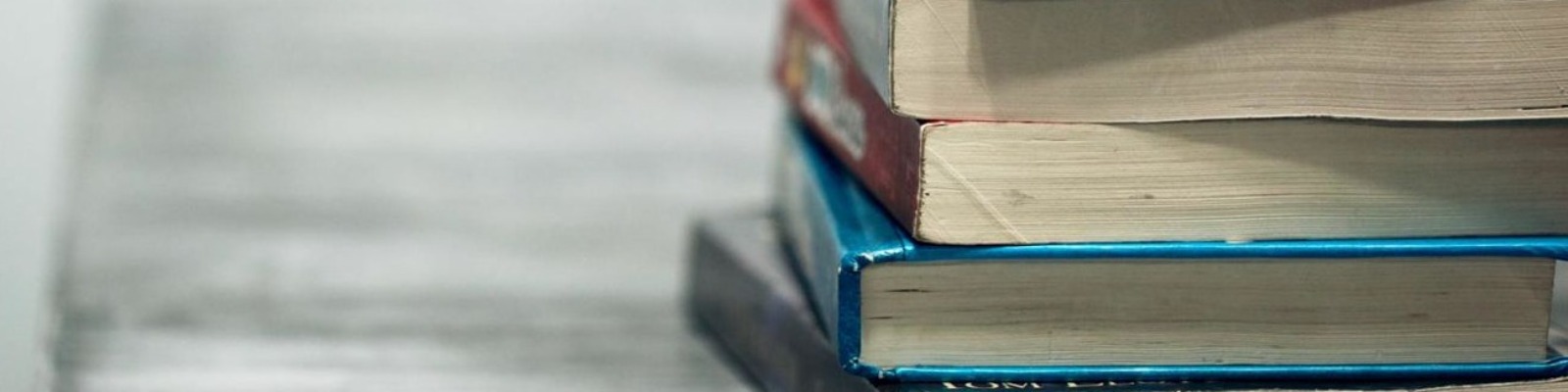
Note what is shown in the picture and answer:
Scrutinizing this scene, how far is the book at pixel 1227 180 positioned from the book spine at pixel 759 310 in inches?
2.7

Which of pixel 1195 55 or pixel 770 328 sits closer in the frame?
pixel 1195 55

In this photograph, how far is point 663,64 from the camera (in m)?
1.38

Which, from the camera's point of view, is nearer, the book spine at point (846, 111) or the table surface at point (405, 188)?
the book spine at point (846, 111)

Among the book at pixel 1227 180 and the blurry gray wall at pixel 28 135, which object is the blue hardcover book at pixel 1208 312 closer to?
the book at pixel 1227 180

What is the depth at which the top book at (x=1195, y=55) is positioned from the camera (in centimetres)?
52

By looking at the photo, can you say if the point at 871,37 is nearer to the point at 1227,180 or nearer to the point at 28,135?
the point at 1227,180

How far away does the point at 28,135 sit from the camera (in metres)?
0.56

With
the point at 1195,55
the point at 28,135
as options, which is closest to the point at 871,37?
the point at 1195,55

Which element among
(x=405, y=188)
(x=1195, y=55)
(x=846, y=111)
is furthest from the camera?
(x=405, y=188)

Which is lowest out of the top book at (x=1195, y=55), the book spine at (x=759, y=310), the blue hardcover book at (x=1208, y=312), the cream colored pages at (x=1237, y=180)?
the book spine at (x=759, y=310)

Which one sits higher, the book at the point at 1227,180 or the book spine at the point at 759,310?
the book at the point at 1227,180

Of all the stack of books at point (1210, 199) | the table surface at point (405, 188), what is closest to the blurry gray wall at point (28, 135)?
the table surface at point (405, 188)

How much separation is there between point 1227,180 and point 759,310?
0.73 ft

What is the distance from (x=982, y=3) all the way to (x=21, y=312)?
1.01 ft
